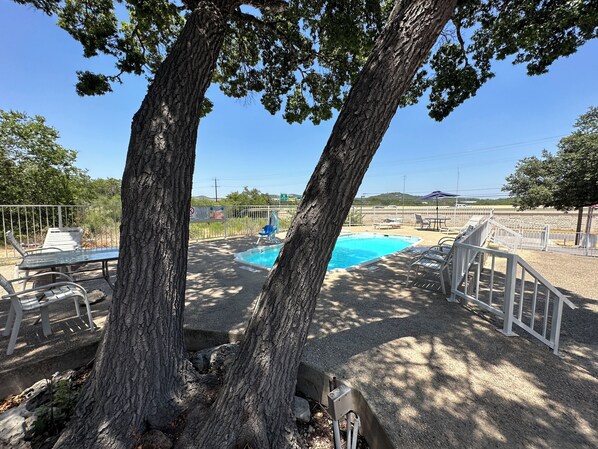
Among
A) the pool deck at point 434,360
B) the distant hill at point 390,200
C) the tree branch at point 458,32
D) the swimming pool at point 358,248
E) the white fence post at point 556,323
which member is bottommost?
the swimming pool at point 358,248

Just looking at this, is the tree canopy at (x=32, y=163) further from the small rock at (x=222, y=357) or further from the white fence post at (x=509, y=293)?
the white fence post at (x=509, y=293)

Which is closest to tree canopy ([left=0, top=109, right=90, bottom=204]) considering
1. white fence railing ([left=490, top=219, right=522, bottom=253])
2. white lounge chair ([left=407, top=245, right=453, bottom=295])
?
white lounge chair ([left=407, top=245, right=453, bottom=295])

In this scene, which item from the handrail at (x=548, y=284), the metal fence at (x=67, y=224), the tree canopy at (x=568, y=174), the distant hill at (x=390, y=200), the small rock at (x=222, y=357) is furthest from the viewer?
the distant hill at (x=390, y=200)

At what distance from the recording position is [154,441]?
1.48 metres

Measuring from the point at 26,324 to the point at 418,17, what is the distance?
15.6 ft

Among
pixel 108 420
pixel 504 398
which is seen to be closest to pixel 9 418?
pixel 108 420

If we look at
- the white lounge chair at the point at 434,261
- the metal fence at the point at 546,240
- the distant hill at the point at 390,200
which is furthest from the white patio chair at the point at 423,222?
the white lounge chair at the point at 434,261

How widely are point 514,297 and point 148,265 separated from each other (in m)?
4.71

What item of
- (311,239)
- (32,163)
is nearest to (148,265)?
(311,239)

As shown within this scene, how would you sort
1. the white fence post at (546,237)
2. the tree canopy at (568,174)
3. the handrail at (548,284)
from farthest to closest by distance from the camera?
the tree canopy at (568,174)
the white fence post at (546,237)
the handrail at (548,284)

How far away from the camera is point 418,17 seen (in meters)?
1.30

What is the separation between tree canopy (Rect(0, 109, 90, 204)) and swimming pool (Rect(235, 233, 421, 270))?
8.34 m

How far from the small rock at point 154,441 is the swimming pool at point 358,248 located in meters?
5.89

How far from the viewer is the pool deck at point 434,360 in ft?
5.10
